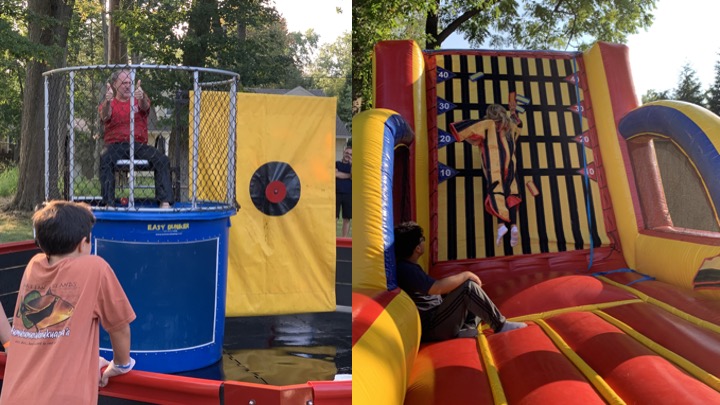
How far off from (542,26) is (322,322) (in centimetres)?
213

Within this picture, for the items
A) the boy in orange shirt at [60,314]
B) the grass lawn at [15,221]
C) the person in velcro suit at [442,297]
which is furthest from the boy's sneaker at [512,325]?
the grass lawn at [15,221]

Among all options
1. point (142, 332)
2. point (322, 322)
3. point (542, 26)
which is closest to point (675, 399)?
point (542, 26)

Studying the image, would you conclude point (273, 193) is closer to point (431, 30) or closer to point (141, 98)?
point (141, 98)

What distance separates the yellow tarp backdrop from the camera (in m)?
2.57

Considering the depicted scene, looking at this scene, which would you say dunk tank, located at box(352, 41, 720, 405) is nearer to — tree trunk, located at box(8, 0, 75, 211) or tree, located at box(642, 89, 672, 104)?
tree, located at box(642, 89, 672, 104)

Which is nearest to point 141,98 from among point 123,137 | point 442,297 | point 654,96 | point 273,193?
point 123,137

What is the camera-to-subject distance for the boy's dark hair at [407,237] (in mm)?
697

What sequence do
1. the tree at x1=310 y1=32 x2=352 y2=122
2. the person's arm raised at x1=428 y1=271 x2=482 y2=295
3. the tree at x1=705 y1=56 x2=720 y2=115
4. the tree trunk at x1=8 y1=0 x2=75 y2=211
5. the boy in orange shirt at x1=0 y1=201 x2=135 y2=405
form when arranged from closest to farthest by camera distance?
the tree at x1=705 y1=56 x2=720 y2=115, the person's arm raised at x1=428 y1=271 x2=482 y2=295, the tree at x1=310 y1=32 x2=352 y2=122, the boy in orange shirt at x1=0 y1=201 x2=135 y2=405, the tree trunk at x1=8 y1=0 x2=75 y2=211

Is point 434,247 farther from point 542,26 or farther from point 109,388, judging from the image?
point 109,388

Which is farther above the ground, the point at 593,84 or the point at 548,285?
the point at 593,84

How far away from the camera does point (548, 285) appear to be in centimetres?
73

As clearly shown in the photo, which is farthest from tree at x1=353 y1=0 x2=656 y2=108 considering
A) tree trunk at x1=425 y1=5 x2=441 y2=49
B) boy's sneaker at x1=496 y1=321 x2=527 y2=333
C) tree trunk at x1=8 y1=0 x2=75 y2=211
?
tree trunk at x1=8 y1=0 x2=75 y2=211

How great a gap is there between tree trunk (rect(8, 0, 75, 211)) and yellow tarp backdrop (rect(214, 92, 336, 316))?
0.78m

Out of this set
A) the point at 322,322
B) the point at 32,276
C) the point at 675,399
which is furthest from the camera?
the point at 322,322
